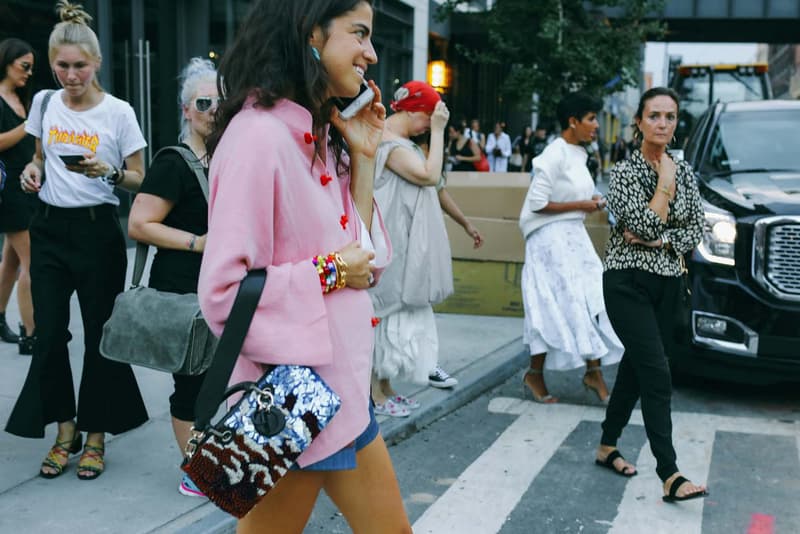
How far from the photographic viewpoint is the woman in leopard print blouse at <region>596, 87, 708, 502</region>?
435cm

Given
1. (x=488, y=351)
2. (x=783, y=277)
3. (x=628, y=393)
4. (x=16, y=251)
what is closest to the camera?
(x=628, y=393)

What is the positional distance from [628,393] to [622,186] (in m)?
1.03

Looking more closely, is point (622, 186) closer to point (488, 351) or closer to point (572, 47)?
point (488, 351)

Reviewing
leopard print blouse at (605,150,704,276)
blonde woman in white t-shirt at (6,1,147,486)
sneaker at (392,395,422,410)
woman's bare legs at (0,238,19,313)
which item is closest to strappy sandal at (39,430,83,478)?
blonde woman in white t-shirt at (6,1,147,486)

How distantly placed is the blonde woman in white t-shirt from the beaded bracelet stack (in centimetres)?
230

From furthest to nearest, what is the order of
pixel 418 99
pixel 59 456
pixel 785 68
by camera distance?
pixel 785 68 < pixel 418 99 < pixel 59 456

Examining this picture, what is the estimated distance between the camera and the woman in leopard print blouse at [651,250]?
4.35 meters


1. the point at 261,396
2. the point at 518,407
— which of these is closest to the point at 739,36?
the point at 518,407

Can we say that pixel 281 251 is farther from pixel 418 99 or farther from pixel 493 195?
pixel 493 195

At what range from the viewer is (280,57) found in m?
2.10

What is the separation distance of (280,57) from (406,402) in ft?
12.4

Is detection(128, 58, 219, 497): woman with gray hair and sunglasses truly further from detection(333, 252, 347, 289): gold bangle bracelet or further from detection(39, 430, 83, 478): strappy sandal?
detection(333, 252, 347, 289): gold bangle bracelet

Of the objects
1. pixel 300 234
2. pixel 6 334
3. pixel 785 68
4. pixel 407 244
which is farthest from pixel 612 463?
pixel 785 68

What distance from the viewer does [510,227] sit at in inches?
344
